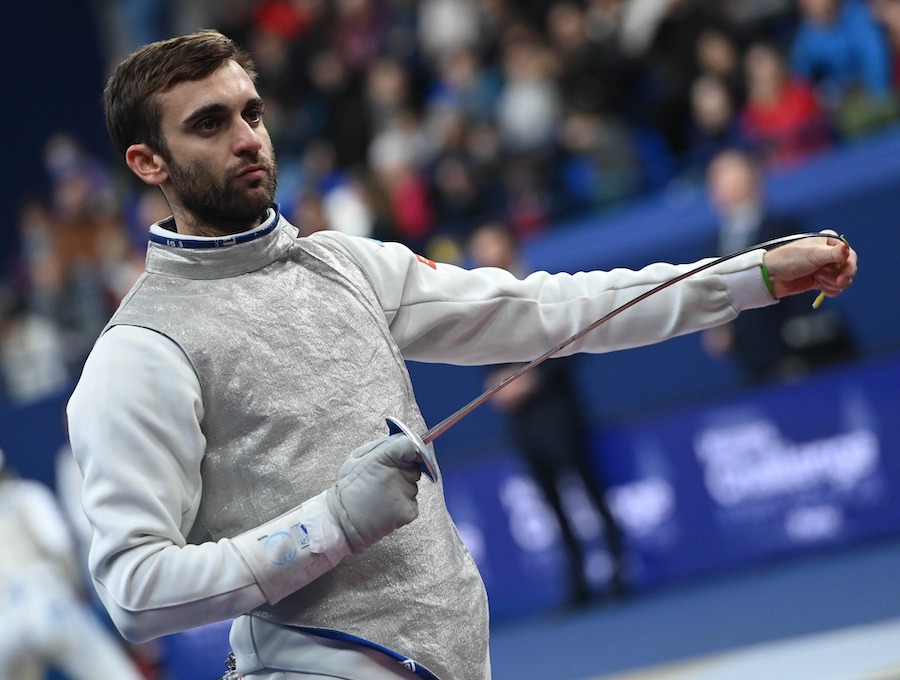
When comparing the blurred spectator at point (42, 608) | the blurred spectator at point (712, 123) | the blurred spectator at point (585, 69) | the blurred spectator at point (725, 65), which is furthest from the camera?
the blurred spectator at point (585, 69)

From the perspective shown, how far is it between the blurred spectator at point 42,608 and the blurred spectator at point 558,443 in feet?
7.55

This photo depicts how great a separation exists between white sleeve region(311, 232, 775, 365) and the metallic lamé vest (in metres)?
0.19

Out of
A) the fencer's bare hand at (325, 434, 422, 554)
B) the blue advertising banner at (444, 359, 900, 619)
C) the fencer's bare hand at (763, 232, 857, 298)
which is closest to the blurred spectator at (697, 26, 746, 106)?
the blue advertising banner at (444, 359, 900, 619)

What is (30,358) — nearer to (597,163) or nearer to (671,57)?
(597,163)

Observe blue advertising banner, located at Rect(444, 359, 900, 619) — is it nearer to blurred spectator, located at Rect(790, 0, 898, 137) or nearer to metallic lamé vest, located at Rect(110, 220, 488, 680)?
blurred spectator, located at Rect(790, 0, 898, 137)

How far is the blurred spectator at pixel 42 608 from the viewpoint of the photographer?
561 cm

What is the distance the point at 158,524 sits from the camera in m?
1.74

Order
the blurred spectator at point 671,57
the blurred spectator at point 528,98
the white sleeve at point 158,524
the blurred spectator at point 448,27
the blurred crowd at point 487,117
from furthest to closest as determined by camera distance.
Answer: the blurred spectator at point 448,27 < the blurred spectator at point 528,98 < the blurred spectator at point 671,57 < the blurred crowd at point 487,117 < the white sleeve at point 158,524

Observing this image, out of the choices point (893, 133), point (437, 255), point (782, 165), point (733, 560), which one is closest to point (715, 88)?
point (782, 165)

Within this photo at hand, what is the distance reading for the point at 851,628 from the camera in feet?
15.7

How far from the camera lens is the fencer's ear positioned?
198 cm

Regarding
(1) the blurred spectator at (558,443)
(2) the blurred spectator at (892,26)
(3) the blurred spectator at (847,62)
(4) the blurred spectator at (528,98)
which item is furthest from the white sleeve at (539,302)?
(4) the blurred spectator at (528,98)

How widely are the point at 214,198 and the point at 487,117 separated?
23.1 ft

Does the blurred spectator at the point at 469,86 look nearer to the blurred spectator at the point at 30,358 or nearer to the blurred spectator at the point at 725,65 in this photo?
the blurred spectator at the point at 725,65
